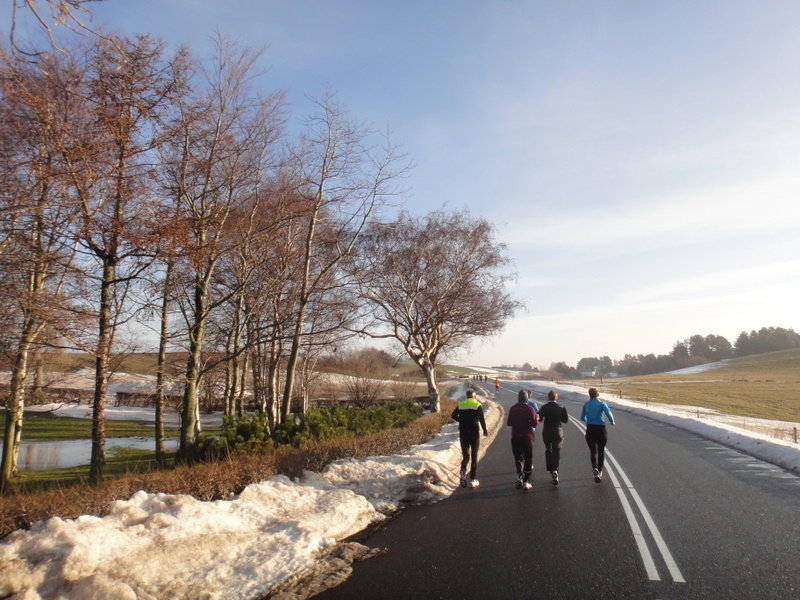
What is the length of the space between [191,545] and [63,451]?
23619 millimetres

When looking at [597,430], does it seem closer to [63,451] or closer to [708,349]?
[63,451]

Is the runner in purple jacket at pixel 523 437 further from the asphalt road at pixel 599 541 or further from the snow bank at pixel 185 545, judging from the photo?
the snow bank at pixel 185 545

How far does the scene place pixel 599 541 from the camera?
617 cm

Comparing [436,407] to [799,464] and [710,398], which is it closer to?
[799,464]

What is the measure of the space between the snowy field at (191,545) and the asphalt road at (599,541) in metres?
0.59

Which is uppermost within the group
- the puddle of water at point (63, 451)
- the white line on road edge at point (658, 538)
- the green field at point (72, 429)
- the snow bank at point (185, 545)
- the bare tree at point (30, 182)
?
the bare tree at point (30, 182)

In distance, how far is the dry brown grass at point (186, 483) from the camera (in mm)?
5340

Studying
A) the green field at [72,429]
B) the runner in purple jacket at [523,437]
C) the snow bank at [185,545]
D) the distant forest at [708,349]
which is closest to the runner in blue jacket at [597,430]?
the runner in purple jacket at [523,437]

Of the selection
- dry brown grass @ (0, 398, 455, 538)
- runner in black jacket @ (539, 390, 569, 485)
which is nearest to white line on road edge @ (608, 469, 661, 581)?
runner in black jacket @ (539, 390, 569, 485)

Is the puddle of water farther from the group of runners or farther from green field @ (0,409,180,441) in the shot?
the group of runners

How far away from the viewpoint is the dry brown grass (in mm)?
5340

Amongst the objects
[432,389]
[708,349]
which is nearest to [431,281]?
[432,389]

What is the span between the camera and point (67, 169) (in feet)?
25.1

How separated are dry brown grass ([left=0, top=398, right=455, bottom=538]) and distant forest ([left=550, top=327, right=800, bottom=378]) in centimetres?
13945
